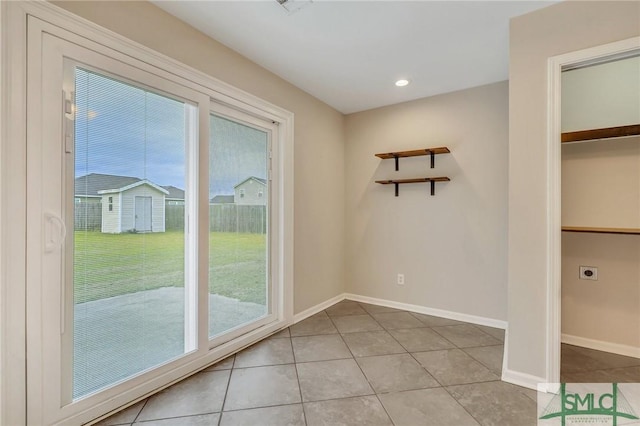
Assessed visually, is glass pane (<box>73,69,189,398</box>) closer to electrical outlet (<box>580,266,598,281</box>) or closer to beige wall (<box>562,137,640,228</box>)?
beige wall (<box>562,137,640,228</box>)

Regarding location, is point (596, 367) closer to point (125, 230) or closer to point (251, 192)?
point (251, 192)

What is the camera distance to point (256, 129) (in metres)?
2.72

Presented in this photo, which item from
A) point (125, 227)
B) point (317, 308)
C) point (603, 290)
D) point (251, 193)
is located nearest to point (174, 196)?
point (125, 227)

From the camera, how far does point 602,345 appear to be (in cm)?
240

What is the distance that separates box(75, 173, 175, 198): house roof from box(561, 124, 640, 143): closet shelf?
10.4 ft

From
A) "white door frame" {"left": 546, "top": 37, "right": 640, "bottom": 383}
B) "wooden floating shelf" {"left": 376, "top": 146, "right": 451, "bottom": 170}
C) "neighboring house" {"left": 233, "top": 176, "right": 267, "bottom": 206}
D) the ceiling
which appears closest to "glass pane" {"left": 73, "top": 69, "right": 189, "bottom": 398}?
"neighboring house" {"left": 233, "top": 176, "right": 267, "bottom": 206}

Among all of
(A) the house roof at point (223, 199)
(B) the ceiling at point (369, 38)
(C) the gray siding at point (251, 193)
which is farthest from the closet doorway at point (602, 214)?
(A) the house roof at point (223, 199)

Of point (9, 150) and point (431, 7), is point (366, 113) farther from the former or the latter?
point (9, 150)

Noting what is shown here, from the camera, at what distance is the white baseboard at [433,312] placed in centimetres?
299

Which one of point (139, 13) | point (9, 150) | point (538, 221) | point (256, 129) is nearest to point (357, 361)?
point (538, 221)

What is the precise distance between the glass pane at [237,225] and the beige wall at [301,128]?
0.40 m

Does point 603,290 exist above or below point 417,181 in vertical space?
below

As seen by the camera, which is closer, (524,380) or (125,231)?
(125,231)

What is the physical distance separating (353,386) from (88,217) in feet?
6.38
